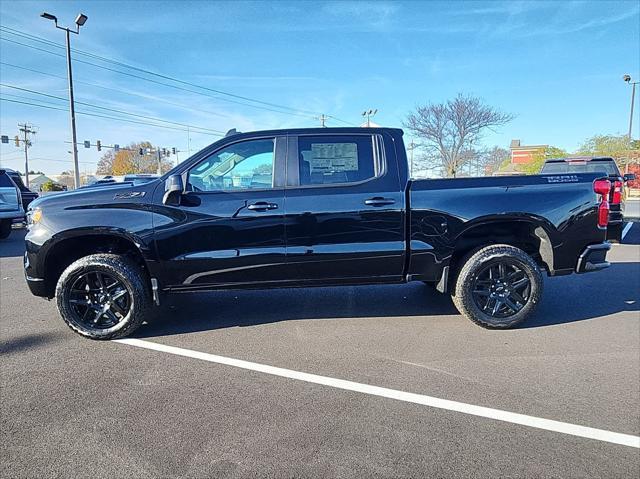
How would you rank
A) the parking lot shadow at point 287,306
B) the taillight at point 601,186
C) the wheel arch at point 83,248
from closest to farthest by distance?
the wheel arch at point 83,248
the taillight at point 601,186
the parking lot shadow at point 287,306

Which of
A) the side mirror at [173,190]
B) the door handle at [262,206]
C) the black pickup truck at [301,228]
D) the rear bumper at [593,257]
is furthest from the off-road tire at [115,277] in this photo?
the rear bumper at [593,257]

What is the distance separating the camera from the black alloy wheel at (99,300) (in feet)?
13.3

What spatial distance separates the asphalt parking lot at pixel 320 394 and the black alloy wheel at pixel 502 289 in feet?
0.83

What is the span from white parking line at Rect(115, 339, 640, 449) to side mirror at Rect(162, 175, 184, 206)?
1.39 m

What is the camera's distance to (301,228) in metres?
4.04

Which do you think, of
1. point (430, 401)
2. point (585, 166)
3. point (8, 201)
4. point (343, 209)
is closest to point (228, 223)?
point (343, 209)

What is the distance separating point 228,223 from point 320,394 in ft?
6.12

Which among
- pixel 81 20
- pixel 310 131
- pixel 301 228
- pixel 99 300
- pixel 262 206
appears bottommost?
pixel 99 300

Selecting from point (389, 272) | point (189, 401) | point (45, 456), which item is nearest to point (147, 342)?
point (189, 401)

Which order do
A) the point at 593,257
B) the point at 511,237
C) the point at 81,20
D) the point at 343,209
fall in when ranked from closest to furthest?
the point at 343,209 < the point at 593,257 < the point at 511,237 < the point at 81,20

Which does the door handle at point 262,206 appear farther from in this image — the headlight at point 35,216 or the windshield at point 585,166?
the windshield at point 585,166

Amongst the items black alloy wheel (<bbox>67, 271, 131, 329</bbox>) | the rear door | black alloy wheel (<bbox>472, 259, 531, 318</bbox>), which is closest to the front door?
the rear door

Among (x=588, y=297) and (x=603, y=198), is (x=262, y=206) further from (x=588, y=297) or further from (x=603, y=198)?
(x=588, y=297)

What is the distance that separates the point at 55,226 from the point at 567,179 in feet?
16.8
